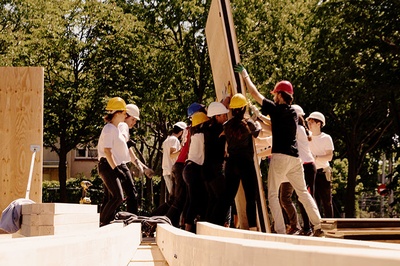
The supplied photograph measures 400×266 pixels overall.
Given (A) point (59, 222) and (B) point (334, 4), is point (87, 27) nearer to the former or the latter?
(B) point (334, 4)

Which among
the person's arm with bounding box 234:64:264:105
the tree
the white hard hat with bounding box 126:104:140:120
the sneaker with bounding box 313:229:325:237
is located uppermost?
the tree

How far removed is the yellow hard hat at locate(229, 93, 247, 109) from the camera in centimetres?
1109

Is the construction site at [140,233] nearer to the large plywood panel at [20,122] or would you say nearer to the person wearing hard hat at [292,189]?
the large plywood panel at [20,122]

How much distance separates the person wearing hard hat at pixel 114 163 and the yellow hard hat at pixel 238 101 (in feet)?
10.5

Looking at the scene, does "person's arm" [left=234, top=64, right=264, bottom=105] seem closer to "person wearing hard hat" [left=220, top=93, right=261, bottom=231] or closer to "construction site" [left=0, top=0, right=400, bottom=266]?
"construction site" [left=0, top=0, right=400, bottom=266]

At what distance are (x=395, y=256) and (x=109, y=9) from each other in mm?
44495

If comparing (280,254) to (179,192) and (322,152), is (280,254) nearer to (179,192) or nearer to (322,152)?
(179,192)

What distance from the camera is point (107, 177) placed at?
13914mm

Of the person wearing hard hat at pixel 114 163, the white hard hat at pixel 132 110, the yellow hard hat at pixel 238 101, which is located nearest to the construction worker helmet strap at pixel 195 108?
the person wearing hard hat at pixel 114 163

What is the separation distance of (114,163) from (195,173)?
147 cm

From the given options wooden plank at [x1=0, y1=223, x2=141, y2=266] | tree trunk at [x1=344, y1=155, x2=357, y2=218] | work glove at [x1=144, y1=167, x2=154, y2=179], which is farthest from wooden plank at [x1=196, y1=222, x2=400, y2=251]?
tree trunk at [x1=344, y1=155, x2=357, y2=218]

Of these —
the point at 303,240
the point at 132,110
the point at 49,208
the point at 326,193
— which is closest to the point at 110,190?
the point at 132,110

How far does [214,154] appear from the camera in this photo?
12.6 m

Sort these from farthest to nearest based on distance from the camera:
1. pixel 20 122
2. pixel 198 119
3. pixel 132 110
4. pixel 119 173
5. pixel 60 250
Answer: pixel 20 122
pixel 132 110
pixel 119 173
pixel 198 119
pixel 60 250
